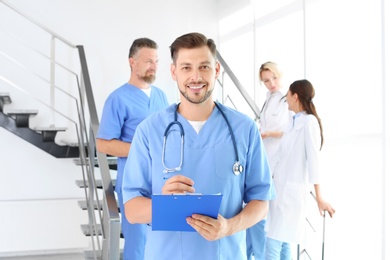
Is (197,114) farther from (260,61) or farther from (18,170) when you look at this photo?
(18,170)

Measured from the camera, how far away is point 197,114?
1.54m

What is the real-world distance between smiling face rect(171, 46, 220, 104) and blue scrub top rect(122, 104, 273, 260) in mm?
102

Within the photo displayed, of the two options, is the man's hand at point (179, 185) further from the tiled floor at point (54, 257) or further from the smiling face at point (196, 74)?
the tiled floor at point (54, 257)

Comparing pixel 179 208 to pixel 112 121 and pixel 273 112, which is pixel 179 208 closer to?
pixel 112 121

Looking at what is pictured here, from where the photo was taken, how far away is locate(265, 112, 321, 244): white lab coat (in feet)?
8.96

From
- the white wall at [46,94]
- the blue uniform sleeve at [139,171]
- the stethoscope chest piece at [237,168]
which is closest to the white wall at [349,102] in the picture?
the stethoscope chest piece at [237,168]

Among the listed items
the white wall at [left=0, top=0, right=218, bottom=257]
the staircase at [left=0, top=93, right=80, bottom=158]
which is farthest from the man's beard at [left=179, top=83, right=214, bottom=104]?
the white wall at [left=0, top=0, right=218, bottom=257]

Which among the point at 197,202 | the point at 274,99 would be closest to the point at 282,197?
the point at 274,99

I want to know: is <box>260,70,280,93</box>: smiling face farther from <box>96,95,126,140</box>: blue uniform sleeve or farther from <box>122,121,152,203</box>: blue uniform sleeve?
<box>122,121,152,203</box>: blue uniform sleeve

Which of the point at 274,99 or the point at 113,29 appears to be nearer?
the point at 274,99

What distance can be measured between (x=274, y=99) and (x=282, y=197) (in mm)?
888

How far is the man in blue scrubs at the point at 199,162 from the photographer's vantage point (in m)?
1.45

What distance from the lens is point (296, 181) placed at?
2.77 meters

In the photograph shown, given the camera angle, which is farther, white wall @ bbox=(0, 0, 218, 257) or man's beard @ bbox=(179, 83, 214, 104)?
white wall @ bbox=(0, 0, 218, 257)
